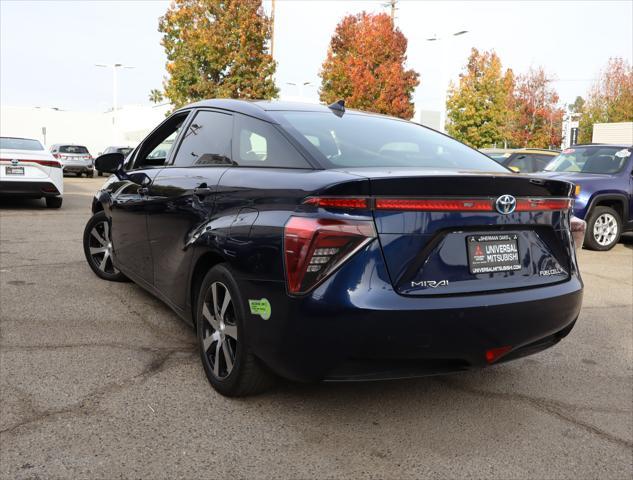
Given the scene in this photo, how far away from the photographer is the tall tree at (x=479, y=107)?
32.4 m

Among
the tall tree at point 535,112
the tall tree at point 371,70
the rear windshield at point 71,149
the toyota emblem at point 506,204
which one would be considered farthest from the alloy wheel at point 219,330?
the tall tree at point 535,112

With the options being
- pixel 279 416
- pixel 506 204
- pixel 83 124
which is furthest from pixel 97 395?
pixel 83 124

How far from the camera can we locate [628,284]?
23.1 ft

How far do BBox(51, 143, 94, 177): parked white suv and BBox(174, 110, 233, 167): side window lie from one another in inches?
1058

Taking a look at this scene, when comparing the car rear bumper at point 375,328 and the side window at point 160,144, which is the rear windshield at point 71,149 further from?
the car rear bumper at point 375,328

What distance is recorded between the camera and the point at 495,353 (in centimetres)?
292

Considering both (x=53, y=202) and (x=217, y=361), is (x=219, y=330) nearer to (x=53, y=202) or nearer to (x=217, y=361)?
(x=217, y=361)

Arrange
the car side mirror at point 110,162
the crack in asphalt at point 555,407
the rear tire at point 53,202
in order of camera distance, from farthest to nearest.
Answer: the rear tire at point 53,202 → the car side mirror at point 110,162 → the crack in asphalt at point 555,407

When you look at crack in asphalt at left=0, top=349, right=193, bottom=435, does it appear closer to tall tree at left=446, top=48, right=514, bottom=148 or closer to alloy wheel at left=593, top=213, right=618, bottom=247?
alloy wheel at left=593, top=213, right=618, bottom=247

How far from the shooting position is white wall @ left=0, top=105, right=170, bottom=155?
47075 mm

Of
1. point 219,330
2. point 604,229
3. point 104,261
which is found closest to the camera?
point 219,330

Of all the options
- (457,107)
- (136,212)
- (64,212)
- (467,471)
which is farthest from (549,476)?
(457,107)

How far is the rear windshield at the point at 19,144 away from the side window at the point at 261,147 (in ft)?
34.3

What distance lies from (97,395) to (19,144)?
11.2 meters
